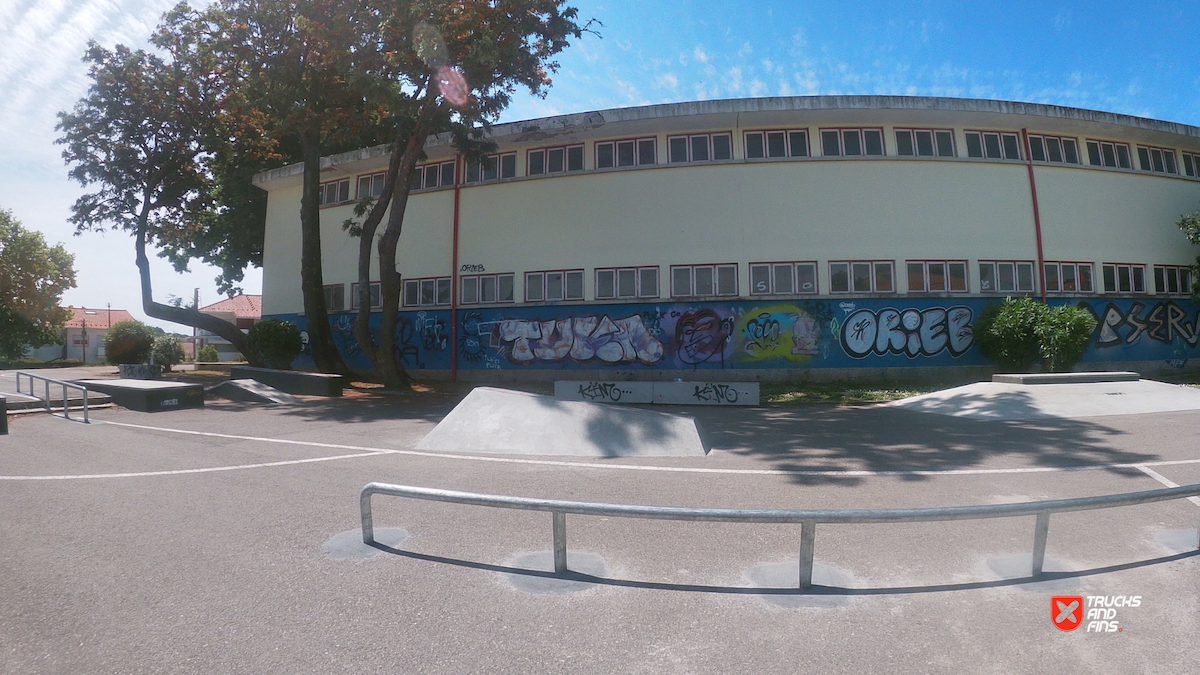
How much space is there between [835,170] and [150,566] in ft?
66.3

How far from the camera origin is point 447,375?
22.8m

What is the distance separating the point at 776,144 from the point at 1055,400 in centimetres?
1116

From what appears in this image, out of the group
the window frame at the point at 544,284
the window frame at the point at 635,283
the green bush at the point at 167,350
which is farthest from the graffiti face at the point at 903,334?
the green bush at the point at 167,350

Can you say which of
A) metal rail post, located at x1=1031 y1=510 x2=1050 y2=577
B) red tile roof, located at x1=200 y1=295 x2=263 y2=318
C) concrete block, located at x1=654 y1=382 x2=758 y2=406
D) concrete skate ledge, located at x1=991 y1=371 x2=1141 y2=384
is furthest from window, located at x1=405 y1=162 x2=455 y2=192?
red tile roof, located at x1=200 y1=295 x2=263 y2=318

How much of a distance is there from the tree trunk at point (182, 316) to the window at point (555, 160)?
482 inches

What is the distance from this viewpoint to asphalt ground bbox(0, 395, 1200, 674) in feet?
10.1

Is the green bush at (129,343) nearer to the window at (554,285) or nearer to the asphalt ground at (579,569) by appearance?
the window at (554,285)

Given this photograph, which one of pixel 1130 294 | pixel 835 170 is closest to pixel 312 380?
pixel 835 170

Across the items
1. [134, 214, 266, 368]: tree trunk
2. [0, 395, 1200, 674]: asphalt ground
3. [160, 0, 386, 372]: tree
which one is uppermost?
[160, 0, 386, 372]: tree

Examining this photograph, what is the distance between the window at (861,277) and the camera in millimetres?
19953

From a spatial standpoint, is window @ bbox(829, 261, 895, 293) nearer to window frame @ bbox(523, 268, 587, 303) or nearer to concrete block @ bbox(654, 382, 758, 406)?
concrete block @ bbox(654, 382, 758, 406)

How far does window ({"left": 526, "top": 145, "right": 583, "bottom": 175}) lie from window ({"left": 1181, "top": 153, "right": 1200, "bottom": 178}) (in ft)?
70.1

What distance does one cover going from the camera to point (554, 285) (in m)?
21.8

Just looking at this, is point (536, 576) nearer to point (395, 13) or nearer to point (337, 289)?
point (395, 13)
